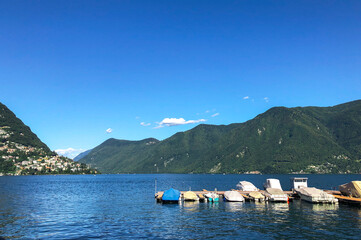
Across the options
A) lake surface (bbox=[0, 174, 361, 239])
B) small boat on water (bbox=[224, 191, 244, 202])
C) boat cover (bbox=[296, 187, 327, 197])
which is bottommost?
lake surface (bbox=[0, 174, 361, 239])

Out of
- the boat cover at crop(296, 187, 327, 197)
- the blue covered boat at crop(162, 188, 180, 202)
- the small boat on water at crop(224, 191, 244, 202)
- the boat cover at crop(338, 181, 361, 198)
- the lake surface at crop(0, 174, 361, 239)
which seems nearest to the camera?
the lake surface at crop(0, 174, 361, 239)

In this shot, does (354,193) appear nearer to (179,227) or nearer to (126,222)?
(179,227)

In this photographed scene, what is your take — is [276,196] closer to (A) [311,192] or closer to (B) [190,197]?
(A) [311,192]

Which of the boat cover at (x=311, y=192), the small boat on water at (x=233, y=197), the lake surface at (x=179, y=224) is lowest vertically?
the lake surface at (x=179, y=224)

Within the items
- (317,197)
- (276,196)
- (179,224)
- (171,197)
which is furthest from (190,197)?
(317,197)

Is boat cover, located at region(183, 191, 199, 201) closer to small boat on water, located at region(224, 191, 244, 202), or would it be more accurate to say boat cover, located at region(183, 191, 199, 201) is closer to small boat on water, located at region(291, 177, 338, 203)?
small boat on water, located at region(224, 191, 244, 202)

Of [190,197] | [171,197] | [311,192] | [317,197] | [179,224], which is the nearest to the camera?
[179,224]

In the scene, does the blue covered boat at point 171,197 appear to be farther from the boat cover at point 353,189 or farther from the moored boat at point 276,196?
the boat cover at point 353,189

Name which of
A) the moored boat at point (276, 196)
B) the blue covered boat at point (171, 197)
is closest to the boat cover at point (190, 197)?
the blue covered boat at point (171, 197)

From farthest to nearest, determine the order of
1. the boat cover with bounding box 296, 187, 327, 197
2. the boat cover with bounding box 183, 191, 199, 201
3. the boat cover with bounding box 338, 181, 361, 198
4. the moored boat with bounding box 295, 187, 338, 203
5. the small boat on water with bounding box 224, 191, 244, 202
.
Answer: the boat cover with bounding box 183, 191, 199, 201
the small boat on water with bounding box 224, 191, 244, 202
the boat cover with bounding box 338, 181, 361, 198
the boat cover with bounding box 296, 187, 327, 197
the moored boat with bounding box 295, 187, 338, 203

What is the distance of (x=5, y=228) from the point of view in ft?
131

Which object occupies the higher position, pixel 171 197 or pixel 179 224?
pixel 171 197

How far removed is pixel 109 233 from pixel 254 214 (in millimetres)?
29578

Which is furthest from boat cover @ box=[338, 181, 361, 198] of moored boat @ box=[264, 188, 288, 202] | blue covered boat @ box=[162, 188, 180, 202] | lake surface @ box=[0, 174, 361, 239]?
blue covered boat @ box=[162, 188, 180, 202]
